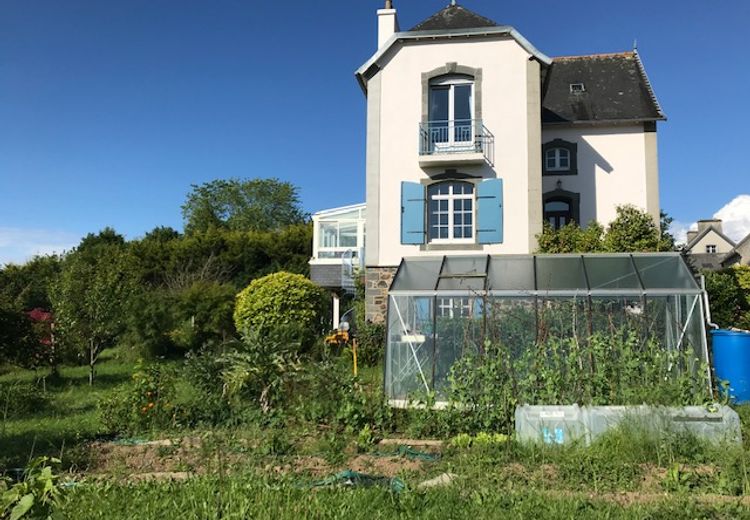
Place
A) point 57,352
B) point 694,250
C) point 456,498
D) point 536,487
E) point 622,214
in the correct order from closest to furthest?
point 456,498 → point 536,487 → point 57,352 → point 622,214 → point 694,250

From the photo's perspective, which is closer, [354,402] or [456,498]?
[456,498]

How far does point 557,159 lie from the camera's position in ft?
53.1

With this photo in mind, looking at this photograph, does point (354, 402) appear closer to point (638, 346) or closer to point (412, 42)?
point (638, 346)

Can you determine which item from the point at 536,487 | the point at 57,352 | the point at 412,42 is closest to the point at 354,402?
the point at 536,487

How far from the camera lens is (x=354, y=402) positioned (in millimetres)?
6383

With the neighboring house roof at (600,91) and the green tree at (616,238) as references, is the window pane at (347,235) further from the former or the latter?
the green tree at (616,238)

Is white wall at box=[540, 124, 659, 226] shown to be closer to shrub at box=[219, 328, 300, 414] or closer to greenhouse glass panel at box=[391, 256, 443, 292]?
greenhouse glass panel at box=[391, 256, 443, 292]

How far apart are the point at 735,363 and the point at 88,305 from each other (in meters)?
11.1

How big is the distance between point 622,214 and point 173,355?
12.3 m

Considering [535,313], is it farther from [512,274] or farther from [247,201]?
[247,201]

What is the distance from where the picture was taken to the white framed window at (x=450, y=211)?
573 inches

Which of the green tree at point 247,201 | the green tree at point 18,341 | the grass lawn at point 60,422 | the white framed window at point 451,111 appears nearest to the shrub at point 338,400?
the grass lawn at point 60,422

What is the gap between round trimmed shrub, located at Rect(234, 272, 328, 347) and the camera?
14.5 m

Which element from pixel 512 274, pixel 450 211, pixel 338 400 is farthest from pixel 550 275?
pixel 450 211
